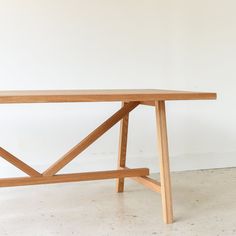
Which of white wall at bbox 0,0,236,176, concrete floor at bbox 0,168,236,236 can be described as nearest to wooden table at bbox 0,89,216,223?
concrete floor at bbox 0,168,236,236

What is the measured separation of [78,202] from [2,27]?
1.26 meters

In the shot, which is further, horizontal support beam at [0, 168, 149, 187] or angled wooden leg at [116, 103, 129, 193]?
angled wooden leg at [116, 103, 129, 193]

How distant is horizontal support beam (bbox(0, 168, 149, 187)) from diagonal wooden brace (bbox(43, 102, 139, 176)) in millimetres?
37

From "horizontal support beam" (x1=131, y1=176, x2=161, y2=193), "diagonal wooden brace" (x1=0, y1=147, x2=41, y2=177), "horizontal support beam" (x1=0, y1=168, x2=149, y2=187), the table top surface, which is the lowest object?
"horizontal support beam" (x1=131, y1=176, x2=161, y2=193)

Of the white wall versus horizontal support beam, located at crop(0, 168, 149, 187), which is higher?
the white wall

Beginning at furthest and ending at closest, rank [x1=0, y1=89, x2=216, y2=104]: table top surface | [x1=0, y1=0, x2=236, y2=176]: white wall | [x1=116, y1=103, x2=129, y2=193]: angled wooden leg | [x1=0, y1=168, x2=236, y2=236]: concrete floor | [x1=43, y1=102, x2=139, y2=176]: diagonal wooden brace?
[x1=0, y1=0, x2=236, y2=176]: white wall, [x1=116, y1=103, x2=129, y2=193]: angled wooden leg, [x1=43, y1=102, x2=139, y2=176]: diagonal wooden brace, [x1=0, y1=168, x2=236, y2=236]: concrete floor, [x1=0, y1=89, x2=216, y2=104]: table top surface

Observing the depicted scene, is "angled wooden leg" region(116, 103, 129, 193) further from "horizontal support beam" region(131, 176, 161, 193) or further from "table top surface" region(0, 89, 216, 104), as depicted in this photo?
"table top surface" region(0, 89, 216, 104)

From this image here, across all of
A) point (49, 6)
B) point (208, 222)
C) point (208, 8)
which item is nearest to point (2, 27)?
point (49, 6)

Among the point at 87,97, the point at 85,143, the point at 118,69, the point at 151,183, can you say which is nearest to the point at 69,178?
the point at 85,143

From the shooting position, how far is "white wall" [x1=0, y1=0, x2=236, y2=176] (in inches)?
107

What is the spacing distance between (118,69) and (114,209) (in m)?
1.14

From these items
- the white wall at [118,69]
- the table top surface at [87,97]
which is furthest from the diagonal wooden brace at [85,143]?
the white wall at [118,69]

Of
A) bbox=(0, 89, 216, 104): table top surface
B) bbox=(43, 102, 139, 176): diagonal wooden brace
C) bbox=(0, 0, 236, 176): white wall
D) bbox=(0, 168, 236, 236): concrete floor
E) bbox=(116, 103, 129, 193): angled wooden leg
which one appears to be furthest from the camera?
bbox=(0, 0, 236, 176): white wall

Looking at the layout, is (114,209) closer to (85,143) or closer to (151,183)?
(151,183)
